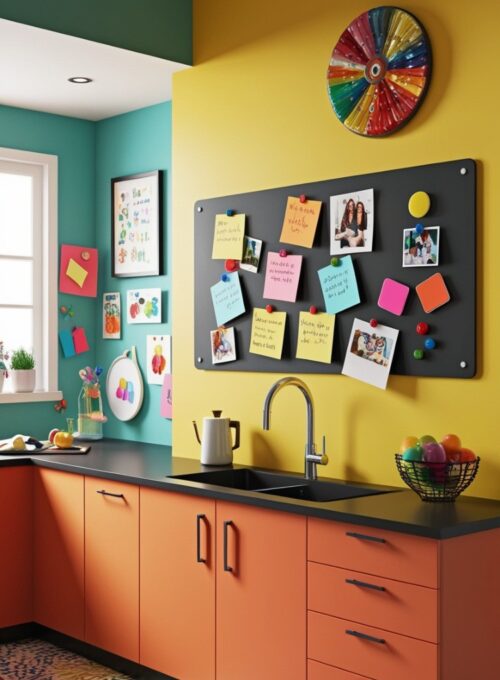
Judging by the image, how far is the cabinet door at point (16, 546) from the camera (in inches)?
155

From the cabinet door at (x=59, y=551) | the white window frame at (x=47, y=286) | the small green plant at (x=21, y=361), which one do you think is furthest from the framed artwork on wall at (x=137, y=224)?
the cabinet door at (x=59, y=551)

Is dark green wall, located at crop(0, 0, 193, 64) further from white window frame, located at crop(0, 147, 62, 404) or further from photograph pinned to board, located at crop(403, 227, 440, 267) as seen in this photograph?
photograph pinned to board, located at crop(403, 227, 440, 267)

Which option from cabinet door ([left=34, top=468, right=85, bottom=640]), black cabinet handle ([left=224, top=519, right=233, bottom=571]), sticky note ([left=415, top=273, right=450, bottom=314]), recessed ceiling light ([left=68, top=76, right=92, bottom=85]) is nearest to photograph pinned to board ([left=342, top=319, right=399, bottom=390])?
sticky note ([left=415, top=273, right=450, bottom=314])

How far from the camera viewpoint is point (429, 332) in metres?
3.10

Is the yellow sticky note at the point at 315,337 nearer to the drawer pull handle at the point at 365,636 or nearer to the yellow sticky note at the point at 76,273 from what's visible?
the drawer pull handle at the point at 365,636

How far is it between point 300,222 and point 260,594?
1266 mm

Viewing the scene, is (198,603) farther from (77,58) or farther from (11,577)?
(77,58)

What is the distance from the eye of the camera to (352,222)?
3.34m

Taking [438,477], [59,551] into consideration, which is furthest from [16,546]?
[438,477]

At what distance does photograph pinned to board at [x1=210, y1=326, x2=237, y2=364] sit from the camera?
3803 mm

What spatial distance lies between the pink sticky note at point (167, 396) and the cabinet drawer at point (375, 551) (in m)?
1.68

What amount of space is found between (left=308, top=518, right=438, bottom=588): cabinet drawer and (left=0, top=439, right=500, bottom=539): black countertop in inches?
1.4

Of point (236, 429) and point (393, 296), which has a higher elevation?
point (393, 296)

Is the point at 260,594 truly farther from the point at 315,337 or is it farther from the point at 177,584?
the point at 315,337
